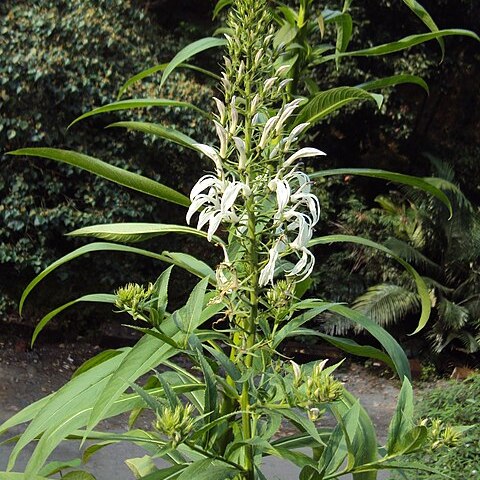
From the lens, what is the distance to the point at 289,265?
1.61 metres

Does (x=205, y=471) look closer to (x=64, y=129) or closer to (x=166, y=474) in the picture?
(x=166, y=474)

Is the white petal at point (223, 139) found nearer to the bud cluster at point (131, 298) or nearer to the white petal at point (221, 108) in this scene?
the white petal at point (221, 108)

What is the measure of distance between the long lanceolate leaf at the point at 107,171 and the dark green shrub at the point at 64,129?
14.0ft

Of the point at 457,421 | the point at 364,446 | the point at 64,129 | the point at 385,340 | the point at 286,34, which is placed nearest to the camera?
the point at 364,446

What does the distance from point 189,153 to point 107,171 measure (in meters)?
4.73

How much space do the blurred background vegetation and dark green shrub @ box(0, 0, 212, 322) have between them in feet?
0.04

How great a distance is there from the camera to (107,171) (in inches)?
68.9

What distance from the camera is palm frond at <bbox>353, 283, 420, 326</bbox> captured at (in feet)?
22.2

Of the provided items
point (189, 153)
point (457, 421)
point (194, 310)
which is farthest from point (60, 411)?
point (189, 153)

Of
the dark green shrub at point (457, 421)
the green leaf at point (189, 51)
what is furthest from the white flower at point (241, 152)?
the dark green shrub at point (457, 421)

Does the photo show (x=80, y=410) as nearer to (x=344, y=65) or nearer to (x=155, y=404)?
(x=155, y=404)

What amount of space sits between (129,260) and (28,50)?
5.76 ft

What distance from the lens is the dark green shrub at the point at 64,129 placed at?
595 centimetres

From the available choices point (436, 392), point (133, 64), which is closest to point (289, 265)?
point (436, 392)
